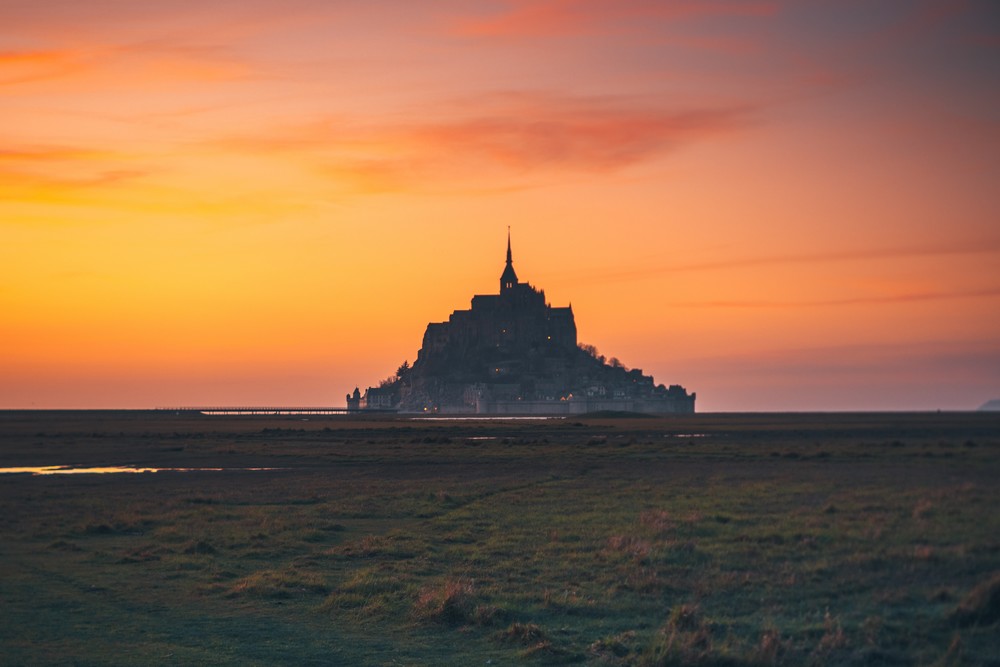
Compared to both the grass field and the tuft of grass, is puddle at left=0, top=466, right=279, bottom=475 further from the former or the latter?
the tuft of grass

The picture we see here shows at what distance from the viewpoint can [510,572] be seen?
21906mm

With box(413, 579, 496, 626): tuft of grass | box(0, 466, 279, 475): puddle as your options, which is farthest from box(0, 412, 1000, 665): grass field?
box(0, 466, 279, 475): puddle

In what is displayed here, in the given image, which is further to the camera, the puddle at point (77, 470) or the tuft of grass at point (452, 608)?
the puddle at point (77, 470)

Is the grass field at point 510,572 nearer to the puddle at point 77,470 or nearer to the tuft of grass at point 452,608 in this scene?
the tuft of grass at point 452,608

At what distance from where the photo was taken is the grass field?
15.9 m

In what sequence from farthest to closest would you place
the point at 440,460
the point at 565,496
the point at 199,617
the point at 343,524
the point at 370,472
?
1. the point at 440,460
2. the point at 370,472
3. the point at 565,496
4. the point at 343,524
5. the point at 199,617

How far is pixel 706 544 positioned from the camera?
967 inches

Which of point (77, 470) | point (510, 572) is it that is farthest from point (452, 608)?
point (77, 470)

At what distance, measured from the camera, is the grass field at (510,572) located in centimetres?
1591

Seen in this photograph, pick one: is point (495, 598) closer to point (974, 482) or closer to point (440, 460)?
point (974, 482)

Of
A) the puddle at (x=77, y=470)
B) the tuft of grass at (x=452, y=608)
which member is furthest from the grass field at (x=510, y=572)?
the puddle at (x=77, y=470)

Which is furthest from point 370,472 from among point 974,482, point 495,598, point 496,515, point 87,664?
point 87,664

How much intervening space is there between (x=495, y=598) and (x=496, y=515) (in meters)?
12.7

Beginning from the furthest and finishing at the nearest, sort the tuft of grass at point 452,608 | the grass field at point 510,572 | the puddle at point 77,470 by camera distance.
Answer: the puddle at point 77,470
the tuft of grass at point 452,608
the grass field at point 510,572
